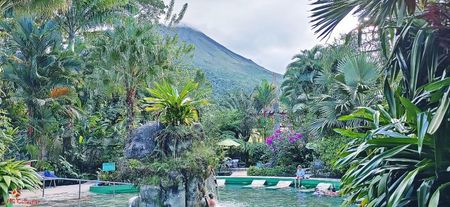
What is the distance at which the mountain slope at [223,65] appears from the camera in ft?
254

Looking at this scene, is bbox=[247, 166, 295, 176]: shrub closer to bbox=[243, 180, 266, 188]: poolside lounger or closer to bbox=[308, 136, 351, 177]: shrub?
bbox=[308, 136, 351, 177]: shrub

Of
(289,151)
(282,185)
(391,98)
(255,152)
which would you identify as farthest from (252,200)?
(255,152)

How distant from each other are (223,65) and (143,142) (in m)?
85.9

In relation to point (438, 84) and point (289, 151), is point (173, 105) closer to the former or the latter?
point (438, 84)

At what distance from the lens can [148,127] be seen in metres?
10.9

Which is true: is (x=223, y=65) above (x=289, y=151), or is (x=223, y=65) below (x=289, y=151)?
above

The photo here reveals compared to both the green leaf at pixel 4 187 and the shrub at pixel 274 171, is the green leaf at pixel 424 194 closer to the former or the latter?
the green leaf at pixel 4 187

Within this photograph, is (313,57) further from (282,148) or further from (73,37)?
(73,37)

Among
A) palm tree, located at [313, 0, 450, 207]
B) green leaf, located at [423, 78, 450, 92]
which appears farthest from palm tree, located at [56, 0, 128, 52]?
green leaf, located at [423, 78, 450, 92]

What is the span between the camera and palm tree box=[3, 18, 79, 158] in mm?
17859

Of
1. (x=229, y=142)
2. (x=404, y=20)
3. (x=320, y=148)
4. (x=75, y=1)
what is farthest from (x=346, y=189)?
(x=75, y=1)

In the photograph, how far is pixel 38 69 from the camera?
18156 millimetres

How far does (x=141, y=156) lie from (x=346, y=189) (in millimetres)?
6886

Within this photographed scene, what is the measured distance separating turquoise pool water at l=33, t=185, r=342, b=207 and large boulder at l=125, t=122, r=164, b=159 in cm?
276
